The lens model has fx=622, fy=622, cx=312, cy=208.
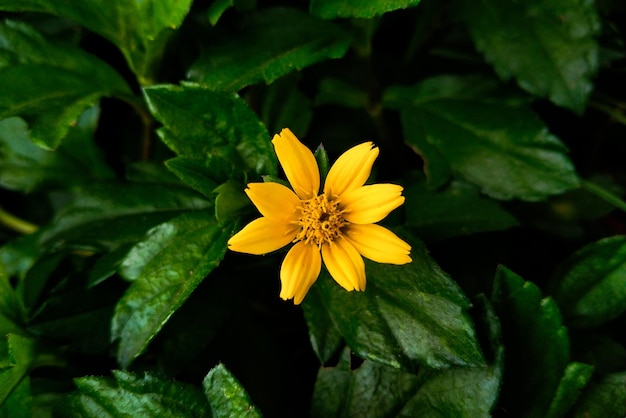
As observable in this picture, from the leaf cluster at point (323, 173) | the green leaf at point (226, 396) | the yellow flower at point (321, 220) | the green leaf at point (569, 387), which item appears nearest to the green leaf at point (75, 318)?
the leaf cluster at point (323, 173)

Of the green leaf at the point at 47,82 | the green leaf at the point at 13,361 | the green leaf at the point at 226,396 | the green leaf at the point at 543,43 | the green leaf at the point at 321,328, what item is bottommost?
the green leaf at the point at 13,361

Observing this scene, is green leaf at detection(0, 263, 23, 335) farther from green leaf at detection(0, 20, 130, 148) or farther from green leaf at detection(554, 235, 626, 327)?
green leaf at detection(554, 235, 626, 327)

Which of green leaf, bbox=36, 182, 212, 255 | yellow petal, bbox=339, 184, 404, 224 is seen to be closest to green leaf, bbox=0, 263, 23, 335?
green leaf, bbox=36, 182, 212, 255

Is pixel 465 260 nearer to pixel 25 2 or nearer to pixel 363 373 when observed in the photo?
pixel 363 373

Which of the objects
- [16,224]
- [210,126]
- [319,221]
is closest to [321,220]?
[319,221]

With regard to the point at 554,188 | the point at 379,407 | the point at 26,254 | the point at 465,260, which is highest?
the point at 554,188

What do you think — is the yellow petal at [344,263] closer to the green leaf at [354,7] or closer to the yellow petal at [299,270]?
the yellow petal at [299,270]

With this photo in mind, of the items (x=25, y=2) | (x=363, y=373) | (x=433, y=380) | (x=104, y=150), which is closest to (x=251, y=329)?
(x=363, y=373)
